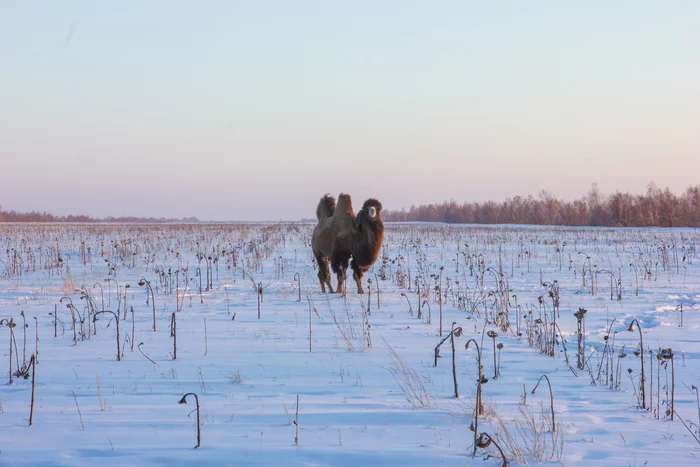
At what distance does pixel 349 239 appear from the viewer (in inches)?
456

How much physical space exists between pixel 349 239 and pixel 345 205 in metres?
0.77

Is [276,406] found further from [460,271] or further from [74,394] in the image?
[460,271]

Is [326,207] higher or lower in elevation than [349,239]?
higher

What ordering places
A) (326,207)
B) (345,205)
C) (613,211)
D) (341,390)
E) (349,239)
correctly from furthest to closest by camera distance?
1. (613,211)
2. (326,207)
3. (345,205)
4. (349,239)
5. (341,390)

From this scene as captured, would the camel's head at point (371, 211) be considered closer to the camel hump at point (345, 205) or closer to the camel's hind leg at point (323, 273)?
the camel hump at point (345, 205)

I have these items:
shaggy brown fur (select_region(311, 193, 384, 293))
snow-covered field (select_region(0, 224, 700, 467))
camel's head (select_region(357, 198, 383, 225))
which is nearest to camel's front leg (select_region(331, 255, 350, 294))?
shaggy brown fur (select_region(311, 193, 384, 293))

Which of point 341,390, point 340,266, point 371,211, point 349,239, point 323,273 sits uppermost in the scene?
point 371,211

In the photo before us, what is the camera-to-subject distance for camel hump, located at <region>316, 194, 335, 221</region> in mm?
12852

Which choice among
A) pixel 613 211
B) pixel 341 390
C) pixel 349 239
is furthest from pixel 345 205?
pixel 613 211

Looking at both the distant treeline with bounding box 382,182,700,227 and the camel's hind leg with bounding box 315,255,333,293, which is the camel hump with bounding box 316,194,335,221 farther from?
the distant treeline with bounding box 382,182,700,227

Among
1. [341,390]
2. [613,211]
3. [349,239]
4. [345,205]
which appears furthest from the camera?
[613,211]

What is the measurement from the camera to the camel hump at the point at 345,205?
38.9 feet

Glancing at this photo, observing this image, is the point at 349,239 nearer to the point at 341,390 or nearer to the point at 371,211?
the point at 371,211

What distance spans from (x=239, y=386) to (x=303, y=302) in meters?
5.49
